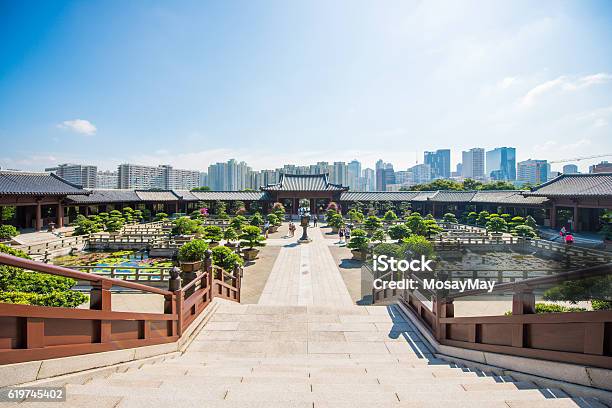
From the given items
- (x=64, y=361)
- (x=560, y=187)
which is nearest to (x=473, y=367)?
(x=64, y=361)

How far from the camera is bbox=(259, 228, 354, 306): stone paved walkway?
434 inches

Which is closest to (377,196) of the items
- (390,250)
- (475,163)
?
(390,250)

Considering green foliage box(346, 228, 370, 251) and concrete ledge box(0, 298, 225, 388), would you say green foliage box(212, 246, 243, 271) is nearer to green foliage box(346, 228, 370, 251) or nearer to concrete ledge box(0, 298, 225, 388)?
concrete ledge box(0, 298, 225, 388)

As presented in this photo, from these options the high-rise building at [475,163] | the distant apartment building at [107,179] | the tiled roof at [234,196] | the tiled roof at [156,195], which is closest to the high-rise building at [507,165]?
the high-rise building at [475,163]

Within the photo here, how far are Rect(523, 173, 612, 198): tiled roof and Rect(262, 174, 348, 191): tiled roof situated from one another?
22820 millimetres

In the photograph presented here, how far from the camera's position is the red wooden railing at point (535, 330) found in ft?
9.80

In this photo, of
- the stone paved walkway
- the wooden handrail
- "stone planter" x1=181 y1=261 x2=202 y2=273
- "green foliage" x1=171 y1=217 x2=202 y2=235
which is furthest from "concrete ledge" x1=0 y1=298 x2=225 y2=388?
"green foliage" x1=171 y1=217 x2=202 y2=235

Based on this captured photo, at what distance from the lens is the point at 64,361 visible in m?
3.21

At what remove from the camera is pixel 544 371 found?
3457 mm

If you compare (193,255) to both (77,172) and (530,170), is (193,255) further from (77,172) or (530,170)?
(530,170)

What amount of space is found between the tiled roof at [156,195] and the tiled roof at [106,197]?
30.4 inches

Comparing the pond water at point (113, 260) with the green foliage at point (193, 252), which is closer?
the green foliage at point (193, 252)

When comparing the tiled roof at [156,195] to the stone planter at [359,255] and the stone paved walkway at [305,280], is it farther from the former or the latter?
the stone planter at [359,255]

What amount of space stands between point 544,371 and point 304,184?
136ft
